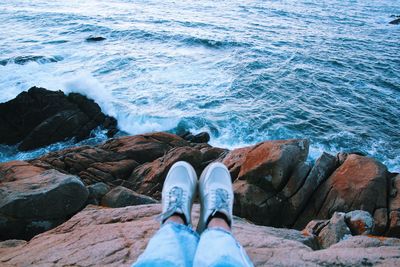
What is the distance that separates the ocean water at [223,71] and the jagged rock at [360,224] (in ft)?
21.4

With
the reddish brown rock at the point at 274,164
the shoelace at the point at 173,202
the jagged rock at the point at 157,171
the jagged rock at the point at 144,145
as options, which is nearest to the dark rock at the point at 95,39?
the jagged rock at the point at 144,145

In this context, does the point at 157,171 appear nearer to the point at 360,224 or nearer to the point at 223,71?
the point at 360,224

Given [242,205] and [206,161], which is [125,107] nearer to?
[206,161]

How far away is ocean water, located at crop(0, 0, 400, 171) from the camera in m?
12.7

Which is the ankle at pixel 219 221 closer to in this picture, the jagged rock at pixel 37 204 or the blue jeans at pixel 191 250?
the blue jeans at pixel 191 250

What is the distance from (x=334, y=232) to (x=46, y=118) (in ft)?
37.4

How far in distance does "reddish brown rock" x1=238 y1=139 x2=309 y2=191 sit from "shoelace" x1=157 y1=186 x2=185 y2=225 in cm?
353

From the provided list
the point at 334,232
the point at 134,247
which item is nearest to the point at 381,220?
the point at 334,232

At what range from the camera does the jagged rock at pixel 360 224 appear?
454cm

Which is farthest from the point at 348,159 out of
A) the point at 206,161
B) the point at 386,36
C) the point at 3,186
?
the point at 386,36

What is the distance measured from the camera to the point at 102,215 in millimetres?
4473

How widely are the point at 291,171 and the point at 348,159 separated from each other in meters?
1.38

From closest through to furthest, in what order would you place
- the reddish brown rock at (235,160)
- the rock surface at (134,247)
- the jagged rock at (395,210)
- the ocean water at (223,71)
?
the rock surface at (134,247)
the jagged rock at (395,210)
the reddish brown rock at (235,160)
the ocean water at (223,71)

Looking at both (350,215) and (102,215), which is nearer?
(102,215)
